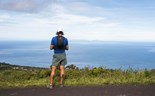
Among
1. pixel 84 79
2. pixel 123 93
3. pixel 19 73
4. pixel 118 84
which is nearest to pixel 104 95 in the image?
pixel 123 93

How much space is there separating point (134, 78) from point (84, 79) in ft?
6.09

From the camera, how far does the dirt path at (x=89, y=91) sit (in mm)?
14266

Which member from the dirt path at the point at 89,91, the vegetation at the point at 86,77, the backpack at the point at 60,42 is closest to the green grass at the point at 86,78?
the vegetation at the point at 86,77

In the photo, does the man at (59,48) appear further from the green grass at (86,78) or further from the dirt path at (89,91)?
the green grass at (86,78)

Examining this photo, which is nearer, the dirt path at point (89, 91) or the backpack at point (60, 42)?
the dirt path at point (89, 91)

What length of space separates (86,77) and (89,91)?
2910 millimetres

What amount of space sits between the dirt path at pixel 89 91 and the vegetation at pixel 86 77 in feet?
2.85

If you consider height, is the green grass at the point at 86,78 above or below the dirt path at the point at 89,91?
above

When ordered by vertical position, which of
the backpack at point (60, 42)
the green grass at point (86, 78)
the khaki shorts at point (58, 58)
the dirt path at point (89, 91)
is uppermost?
the backpack at point (60, 42)

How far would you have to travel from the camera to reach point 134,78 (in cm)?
1673

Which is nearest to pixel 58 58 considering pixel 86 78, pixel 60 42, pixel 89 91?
pixel 60 42

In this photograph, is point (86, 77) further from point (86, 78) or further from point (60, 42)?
point (60, 42)

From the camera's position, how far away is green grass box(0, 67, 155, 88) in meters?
16.4

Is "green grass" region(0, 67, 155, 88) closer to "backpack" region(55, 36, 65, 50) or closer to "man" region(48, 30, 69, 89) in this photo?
"man" region(48, 30, 69, 89)
